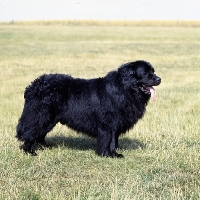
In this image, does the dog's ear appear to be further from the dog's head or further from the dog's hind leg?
the dog's hind leg

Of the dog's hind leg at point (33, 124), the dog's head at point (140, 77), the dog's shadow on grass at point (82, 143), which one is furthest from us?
the dog's shadow on grass at point (82, 143)

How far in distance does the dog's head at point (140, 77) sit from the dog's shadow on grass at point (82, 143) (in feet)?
4.19

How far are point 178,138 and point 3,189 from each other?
4182 millimetres

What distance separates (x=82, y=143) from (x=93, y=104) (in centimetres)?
125

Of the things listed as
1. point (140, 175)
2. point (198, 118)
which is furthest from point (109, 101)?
point (198, 118)

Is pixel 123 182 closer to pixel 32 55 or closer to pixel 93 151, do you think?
pixel 93 151

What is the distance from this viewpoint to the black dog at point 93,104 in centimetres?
673

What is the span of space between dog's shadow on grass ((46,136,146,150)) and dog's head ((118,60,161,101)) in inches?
50.2

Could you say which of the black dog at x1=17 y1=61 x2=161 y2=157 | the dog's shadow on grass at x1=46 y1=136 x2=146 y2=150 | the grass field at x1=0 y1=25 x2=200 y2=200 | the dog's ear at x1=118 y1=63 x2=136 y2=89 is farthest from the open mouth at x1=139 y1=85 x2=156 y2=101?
the dog's shadow on grass at x1=46 y1=136 x2=146 y2=150

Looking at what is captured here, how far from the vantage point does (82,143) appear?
310 inches

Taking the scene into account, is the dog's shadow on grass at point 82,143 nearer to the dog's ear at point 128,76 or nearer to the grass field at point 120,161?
the grass field at point 120,161

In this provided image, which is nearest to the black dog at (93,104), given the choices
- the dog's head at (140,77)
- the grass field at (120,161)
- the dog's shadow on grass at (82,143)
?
the dog's head at (140,77)

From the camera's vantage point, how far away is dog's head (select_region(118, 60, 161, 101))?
6.64 meters

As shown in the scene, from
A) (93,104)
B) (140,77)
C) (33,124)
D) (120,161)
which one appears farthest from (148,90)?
(33,124)
